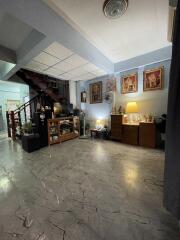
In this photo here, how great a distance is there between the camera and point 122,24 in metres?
2.56

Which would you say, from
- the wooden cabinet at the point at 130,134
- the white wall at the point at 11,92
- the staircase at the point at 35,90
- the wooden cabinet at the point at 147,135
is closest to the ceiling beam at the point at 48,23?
the staircase at the point at 35,90

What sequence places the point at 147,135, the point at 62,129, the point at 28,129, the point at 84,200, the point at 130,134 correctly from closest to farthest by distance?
1. the point at 84,200
2. the point at 147,135
3. the point at 28,129
4. the point at 130,134
5. the point at 62,129

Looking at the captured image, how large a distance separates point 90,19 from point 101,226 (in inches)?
136

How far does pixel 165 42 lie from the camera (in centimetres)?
328

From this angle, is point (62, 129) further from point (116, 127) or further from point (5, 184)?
point (5, 184)

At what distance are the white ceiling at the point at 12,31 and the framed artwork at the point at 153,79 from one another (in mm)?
3735

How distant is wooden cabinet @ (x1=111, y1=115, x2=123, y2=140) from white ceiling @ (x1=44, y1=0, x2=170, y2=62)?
230cm

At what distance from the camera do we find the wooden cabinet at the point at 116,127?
14.5 ft

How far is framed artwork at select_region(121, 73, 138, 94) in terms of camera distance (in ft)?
14.2

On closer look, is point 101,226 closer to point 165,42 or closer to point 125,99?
point 125,99

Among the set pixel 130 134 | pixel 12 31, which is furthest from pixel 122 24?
pixel 130 134

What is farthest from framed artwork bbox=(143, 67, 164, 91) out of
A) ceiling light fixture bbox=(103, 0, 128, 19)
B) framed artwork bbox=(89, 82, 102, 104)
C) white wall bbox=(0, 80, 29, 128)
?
white wall bbox=(0, 80, 29, 128)

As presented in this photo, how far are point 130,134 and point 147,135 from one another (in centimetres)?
57

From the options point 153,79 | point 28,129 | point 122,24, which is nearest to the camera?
point 122,24
